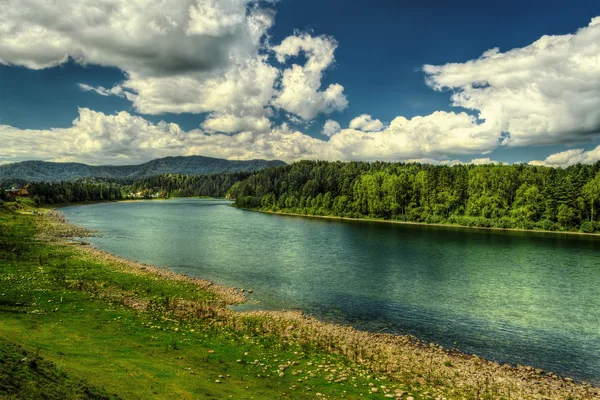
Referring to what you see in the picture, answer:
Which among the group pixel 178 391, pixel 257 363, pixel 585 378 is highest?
pixel 178 391

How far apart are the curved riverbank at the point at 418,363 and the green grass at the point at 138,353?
1.88 meters

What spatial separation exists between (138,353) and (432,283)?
46.2 m

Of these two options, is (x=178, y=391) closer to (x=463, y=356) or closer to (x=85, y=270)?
(x=463, y=356)

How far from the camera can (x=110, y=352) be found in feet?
69.8

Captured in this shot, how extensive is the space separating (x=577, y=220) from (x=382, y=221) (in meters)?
77.7

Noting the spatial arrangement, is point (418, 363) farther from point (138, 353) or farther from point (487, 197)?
point (487, 197)

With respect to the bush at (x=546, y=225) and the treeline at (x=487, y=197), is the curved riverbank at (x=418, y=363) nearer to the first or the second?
the treeline at (x=487, y=197)

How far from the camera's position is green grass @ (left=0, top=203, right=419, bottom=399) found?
53.0 feet

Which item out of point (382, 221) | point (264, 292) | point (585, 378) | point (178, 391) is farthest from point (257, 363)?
point (382, 221)

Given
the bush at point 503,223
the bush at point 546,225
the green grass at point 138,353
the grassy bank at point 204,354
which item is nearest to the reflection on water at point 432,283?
the grassy bank at point 204,354

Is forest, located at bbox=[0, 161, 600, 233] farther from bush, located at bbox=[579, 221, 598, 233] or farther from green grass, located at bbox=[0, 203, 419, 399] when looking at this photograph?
green grass, located at bbox=[0, 203, 419, 399]

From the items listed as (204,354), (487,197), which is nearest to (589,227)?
(487,197)

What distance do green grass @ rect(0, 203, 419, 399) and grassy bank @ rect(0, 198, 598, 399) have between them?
0.25 ft

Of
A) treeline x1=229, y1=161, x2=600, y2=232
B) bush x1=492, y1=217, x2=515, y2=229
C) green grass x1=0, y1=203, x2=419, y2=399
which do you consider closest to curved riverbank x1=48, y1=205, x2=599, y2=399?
green grass x1=0, y1=203, x2=419, y2=399
